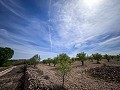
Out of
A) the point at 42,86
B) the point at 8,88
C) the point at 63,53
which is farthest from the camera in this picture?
the point at 63,53

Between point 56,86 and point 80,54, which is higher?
point 80,54

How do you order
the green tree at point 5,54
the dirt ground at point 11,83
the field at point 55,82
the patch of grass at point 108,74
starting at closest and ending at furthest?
the field at point 55,82 < the dirt ground at point 11,83 < the patch of grass at point 108,74 < the green tree at point 5,54

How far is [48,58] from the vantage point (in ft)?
273

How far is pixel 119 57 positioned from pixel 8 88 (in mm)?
83929

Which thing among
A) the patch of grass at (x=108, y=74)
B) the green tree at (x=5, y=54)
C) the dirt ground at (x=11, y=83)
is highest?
the green tree at (x=5, y=54)

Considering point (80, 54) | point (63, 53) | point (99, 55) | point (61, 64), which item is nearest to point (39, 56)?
point (63, 53)

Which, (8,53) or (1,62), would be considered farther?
(8,53)

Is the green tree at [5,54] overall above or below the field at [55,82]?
above

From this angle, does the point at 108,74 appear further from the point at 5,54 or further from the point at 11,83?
the point at 5,54

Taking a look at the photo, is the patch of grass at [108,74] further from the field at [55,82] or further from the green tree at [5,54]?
the green tree at [5,54]

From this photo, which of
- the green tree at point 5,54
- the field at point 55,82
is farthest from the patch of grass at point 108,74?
the green tree at point 5,54

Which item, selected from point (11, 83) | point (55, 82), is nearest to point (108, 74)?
point (55, 82)

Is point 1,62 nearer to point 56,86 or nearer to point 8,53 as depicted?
point 8,53

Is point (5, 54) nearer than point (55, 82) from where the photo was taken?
No
